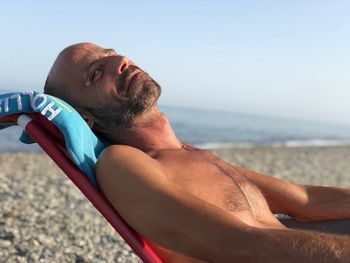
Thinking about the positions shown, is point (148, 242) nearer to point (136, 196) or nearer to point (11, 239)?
point (136, 196)

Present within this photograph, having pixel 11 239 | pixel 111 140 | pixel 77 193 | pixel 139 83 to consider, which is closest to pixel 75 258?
pixel 11 239

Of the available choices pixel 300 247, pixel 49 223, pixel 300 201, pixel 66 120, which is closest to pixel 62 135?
pixel 66 120

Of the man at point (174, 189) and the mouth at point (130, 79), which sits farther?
the mouth at point (130, 79)

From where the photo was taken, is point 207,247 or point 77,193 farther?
point 77,193

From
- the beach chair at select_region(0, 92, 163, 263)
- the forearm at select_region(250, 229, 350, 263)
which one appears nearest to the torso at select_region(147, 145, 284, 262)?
the beach chair at select_region(0, 92, 163, 263)

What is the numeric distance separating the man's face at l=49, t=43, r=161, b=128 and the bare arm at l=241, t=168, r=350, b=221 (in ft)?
2.88

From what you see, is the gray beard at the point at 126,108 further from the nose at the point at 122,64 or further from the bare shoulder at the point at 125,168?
the bare shoulder at the point at 125,168

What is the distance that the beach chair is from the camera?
2541 millimetres

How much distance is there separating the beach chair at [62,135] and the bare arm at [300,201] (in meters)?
1.13

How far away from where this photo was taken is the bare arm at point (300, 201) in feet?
11.3

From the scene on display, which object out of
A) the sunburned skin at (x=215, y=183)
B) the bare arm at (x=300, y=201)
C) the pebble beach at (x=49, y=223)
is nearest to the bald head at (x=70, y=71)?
the sunburned skin at (x=215, y=183)

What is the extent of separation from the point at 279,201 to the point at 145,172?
54.8 inches

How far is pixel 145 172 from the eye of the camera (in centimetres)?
240

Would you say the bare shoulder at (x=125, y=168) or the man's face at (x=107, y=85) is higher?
the man's face at (x=107, y=85)
